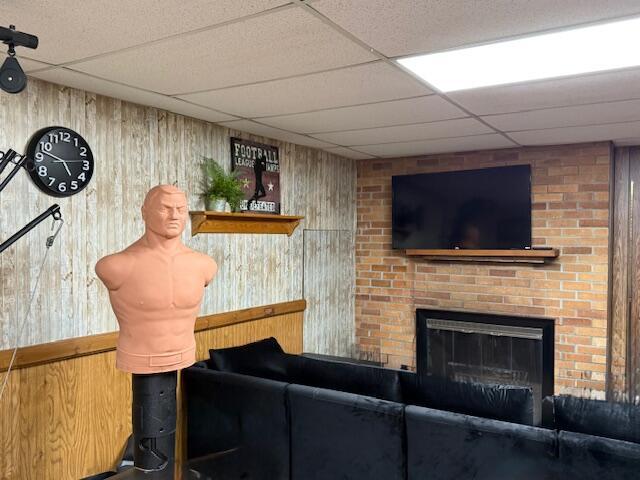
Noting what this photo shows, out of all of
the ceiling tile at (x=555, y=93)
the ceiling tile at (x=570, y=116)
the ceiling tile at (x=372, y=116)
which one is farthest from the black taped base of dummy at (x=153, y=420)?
the ceiling tile at (x=570, y=116)

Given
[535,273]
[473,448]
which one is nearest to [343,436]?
[473,448]

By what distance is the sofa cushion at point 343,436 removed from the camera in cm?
254

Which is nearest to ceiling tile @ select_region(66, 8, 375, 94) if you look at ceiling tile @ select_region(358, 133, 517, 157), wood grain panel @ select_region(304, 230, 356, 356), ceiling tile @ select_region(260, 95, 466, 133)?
ceiling tile @ select_region(260, 95, 466, 133)

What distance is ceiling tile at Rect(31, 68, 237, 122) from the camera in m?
2.46

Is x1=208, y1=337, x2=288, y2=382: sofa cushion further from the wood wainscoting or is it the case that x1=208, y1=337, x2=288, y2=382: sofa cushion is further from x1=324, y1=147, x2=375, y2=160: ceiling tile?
x1=324, y1=147, x2=375, y2=160: ceiling tile

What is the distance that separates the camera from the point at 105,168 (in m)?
2.86

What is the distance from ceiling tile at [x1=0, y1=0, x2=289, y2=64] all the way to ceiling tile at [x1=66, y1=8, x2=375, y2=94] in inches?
3.0

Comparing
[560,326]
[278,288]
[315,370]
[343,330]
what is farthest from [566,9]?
[343,330]

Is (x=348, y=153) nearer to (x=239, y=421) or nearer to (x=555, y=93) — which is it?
(x=555, y=93)

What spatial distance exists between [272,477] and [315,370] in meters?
0.61

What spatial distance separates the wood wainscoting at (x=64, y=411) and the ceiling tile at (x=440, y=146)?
8.65 feet

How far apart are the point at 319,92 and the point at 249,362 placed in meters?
1.68

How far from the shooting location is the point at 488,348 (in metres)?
4.59

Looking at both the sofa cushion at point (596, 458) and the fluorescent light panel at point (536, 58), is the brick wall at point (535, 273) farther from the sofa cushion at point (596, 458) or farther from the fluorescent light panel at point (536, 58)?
the sofa cushion at point (596, 458)
